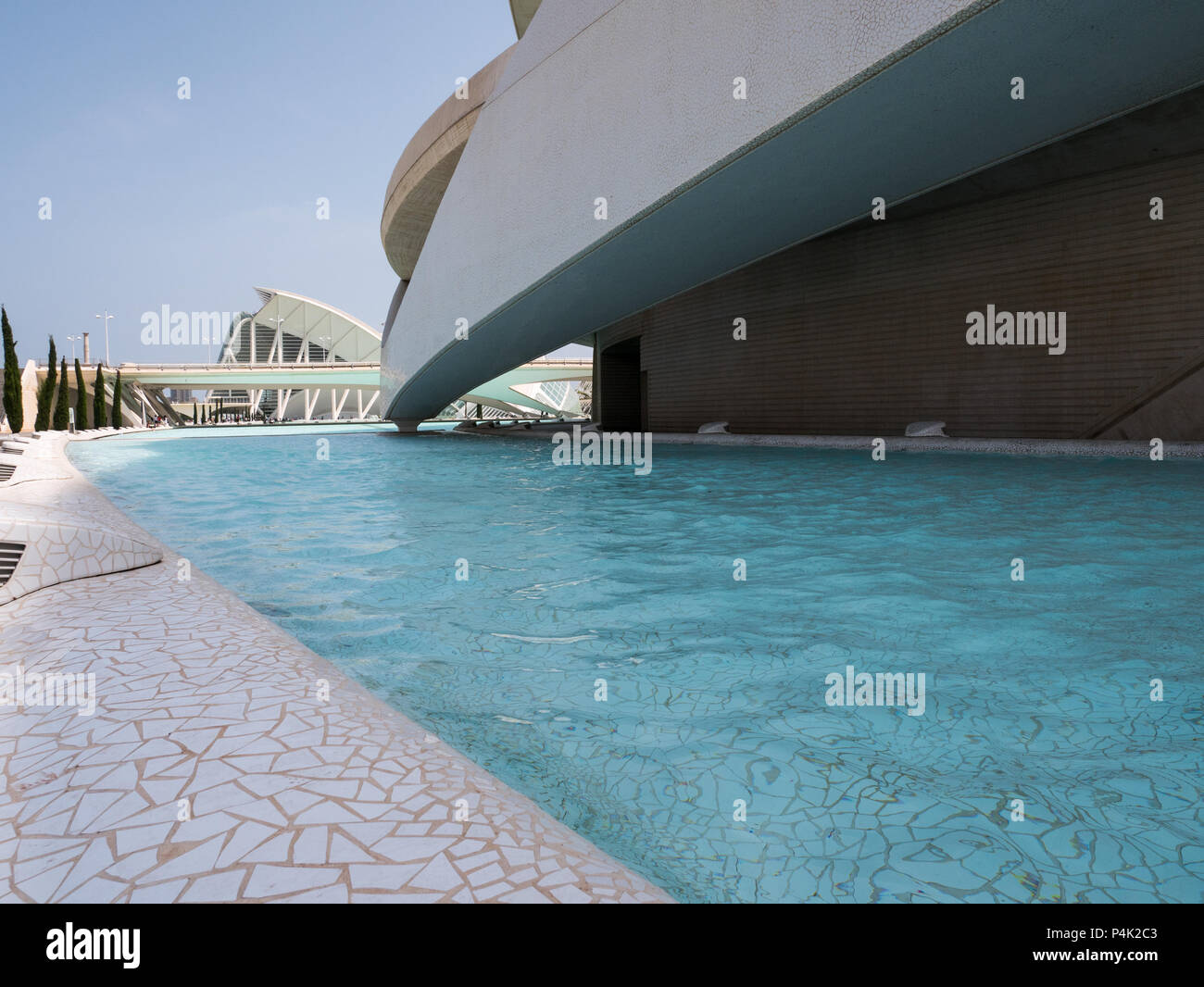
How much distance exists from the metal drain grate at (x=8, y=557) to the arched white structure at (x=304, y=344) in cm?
6297

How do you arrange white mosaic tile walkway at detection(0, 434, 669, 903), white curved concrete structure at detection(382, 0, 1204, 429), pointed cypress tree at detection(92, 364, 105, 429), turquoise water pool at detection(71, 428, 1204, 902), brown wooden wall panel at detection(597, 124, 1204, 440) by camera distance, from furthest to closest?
1. pointed cypress tree at detection(92, 364, 105, 429)
2. brown wooden wall panel at detection(597, 124, 1204, 440)
3. white curved concrete structure at detection(382, 0, 1204, 429)
4. turquoise water pool at detection(71, 428, 1204, 902)
5. white mosaic tile walkway at detection(0, 434, 669, 903)

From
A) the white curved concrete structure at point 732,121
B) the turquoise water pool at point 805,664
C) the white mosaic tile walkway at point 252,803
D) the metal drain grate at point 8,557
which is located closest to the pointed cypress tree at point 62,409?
the white curved concrete structure at point 732,121

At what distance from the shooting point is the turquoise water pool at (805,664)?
180 centimetres

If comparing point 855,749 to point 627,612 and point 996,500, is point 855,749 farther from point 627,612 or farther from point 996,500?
point 996,500

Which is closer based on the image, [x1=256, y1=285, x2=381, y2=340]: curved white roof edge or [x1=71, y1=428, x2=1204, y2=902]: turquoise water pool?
[x1=71, y1=428, x2=1204, y2=902]: turquoise water pool

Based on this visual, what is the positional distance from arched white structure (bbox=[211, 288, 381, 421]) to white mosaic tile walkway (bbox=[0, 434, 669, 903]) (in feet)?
213

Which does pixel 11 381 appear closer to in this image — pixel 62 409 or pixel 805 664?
pixel 62 409

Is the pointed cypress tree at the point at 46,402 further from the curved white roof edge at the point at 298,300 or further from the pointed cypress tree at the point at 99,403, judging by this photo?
the curved white roof edge at the point at 298,300

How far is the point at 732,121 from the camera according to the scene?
891cm

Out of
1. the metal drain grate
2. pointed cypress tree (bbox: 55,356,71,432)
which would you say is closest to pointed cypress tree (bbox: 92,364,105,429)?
pointed cypress tree (bbox: 55,356,71,432)

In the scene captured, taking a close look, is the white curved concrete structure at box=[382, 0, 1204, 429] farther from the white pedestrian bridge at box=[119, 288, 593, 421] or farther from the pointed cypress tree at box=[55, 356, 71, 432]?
the white pedestrian bridge at box=[119, 288, 593, 421]

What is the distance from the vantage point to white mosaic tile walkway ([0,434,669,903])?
Answer: 1.36 m

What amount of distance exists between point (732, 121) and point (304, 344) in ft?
218

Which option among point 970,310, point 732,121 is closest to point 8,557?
point 732,121
